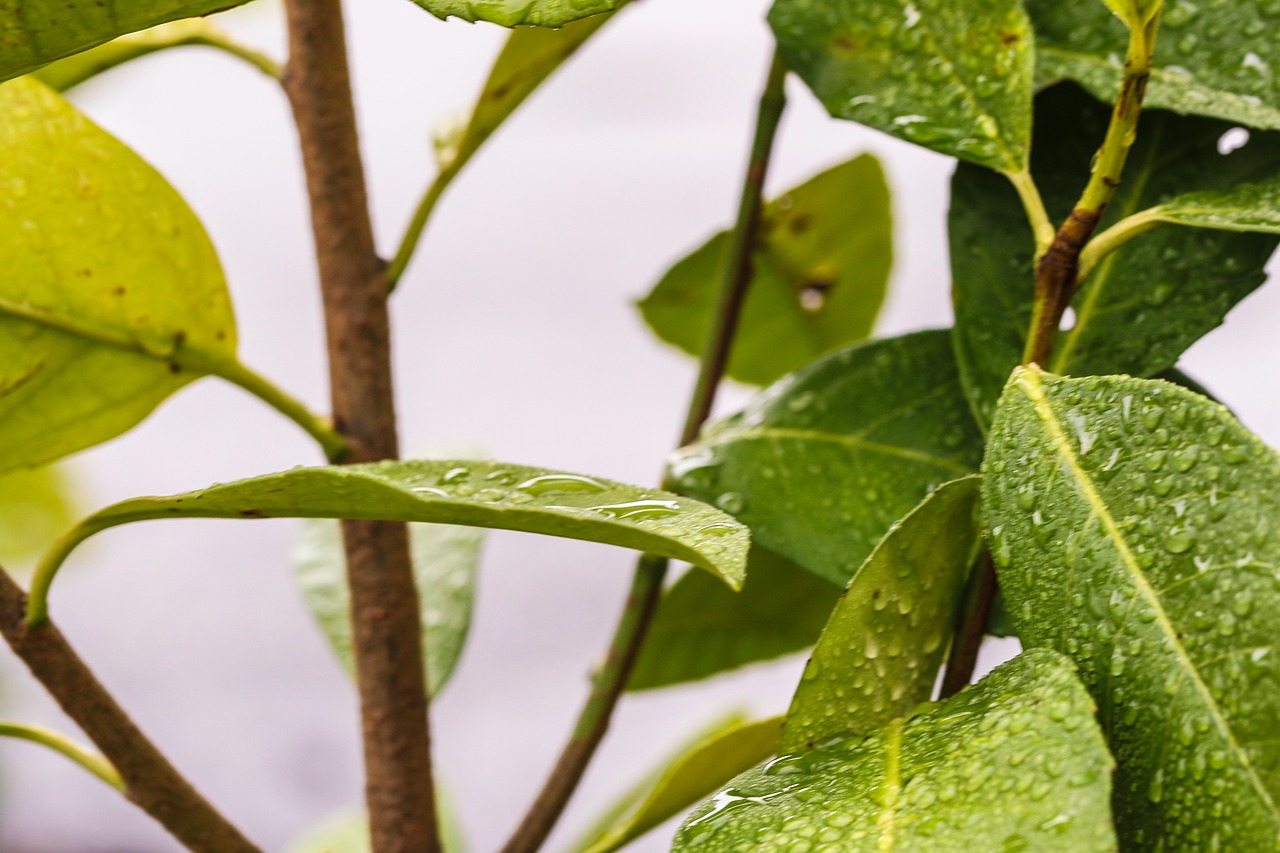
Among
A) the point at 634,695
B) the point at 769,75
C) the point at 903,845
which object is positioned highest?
the point at 769,75

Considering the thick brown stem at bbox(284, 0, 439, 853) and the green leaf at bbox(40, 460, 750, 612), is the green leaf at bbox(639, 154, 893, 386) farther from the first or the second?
the green leaf at bbox(40, 460, 750, 612)

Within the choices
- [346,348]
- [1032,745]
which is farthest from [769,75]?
[1032,745]

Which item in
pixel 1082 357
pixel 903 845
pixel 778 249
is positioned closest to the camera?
pixel 903 845

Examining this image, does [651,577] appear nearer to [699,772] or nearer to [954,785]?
[699,772]

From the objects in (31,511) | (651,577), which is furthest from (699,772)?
(31,511)

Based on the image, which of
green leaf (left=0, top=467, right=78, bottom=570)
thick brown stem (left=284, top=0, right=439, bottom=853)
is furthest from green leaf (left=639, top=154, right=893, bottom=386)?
green leaf (left=0, top=467, right=78, bottom=570)

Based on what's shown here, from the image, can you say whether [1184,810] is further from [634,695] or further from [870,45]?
[634,695]
